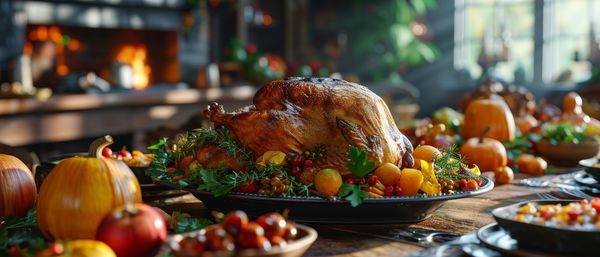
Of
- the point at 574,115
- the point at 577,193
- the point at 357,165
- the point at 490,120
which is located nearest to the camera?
the point at 357,165

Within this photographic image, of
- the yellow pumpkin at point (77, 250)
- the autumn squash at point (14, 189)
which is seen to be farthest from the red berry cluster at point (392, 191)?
the autumn squash at point (14, 189)

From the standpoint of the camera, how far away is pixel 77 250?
110 cm

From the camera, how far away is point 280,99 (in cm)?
173

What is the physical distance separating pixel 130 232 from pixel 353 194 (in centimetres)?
50

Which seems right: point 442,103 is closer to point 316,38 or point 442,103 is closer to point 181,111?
point 316,38

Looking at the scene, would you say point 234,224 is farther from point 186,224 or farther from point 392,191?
point 392,191

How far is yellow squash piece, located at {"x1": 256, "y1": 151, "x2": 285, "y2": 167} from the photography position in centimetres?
163

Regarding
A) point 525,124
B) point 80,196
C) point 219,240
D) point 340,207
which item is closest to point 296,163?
point 340,207

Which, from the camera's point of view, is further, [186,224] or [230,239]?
[186,224]

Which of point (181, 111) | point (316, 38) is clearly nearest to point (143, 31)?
point (181, 111)

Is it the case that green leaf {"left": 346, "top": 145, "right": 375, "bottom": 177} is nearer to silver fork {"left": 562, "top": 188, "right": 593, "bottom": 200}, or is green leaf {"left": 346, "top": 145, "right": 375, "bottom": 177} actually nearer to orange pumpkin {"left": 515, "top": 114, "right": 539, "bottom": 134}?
silver fork {"left": 562, "top": 188, "right": 593, "bottom": 200}

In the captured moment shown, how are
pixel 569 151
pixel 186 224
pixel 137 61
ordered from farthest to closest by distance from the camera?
pixel 137 61, pixel 569 151, pixel 186 224

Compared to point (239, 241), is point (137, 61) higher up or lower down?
higher up

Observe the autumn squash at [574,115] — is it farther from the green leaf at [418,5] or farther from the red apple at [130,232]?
the green leaf at [418,5]
